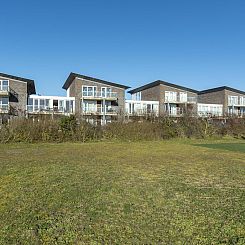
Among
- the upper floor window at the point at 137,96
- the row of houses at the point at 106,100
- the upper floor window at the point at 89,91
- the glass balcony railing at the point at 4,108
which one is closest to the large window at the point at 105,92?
the row of houses at the point at 106,100

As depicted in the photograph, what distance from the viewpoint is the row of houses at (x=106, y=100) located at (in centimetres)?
3653

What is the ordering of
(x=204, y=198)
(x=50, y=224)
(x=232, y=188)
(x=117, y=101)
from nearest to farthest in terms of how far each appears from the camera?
1. (x=50, y=224)
2. (x=204, y=198)
3. (x=232, y=188)
4. (x=117, y=101)

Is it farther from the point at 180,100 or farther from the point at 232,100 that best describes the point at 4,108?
the point at 232,100

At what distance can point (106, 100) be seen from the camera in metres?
43.8

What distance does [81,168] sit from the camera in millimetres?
9281

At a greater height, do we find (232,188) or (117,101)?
(117,101)

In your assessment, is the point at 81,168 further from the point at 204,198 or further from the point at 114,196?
the point at 204,198

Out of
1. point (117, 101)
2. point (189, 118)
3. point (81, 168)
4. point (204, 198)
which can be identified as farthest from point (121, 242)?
point (117, 101)

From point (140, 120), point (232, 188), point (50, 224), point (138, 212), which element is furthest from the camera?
point (140, 120)

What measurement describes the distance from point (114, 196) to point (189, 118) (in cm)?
2363

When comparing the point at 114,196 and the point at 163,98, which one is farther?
the point at 163,98

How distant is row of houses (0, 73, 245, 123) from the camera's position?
36531mm

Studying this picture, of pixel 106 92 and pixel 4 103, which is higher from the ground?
pixel 106 92

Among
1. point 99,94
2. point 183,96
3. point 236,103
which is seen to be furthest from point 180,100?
point 99,94
